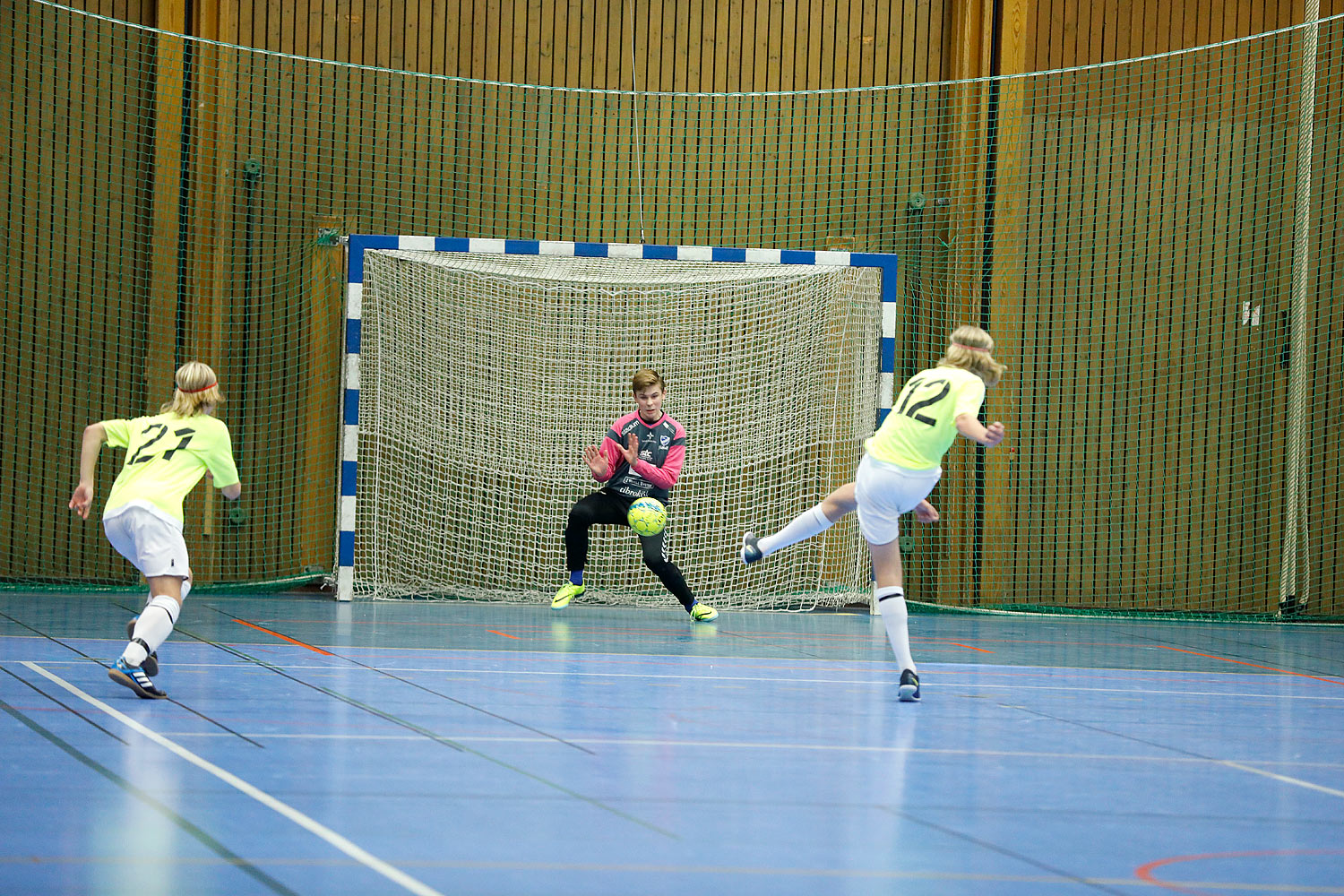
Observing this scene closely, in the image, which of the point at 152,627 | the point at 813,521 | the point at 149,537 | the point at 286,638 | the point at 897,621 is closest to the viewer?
the point at 152,627

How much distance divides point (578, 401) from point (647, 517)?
230 cm

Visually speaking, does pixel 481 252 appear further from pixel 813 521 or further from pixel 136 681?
pixel 136 681

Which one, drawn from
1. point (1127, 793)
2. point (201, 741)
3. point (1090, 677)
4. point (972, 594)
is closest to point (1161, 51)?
point (972, 594)

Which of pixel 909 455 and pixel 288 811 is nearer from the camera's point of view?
pixel 288 811

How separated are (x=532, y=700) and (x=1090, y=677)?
10.6 ft

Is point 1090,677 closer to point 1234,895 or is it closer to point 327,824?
point 1234,895

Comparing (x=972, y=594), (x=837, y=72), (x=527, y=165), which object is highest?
(x=837, y=72)

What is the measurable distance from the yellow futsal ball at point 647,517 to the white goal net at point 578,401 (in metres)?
1.96

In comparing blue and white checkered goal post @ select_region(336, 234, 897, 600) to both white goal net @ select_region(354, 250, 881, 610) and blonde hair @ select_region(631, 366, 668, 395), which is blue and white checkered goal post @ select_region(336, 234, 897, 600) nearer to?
white goal net @ select_region(354, 250, 881, 610)

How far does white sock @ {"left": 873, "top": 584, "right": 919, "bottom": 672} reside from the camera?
6.23 m

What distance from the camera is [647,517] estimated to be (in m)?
9.51

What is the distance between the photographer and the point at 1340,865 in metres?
3.47

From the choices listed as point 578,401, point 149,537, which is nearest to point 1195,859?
point 149,537

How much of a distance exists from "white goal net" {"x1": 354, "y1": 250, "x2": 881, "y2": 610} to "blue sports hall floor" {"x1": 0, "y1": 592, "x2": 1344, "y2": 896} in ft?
10.7
